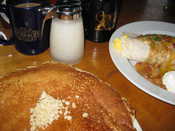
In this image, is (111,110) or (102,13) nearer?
(111,110)

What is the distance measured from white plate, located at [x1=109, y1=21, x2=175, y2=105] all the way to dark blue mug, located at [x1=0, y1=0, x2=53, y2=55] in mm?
288

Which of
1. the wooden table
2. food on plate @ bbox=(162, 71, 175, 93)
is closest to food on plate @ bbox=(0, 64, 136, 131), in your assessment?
the wooden table

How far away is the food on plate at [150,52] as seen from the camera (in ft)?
2.57

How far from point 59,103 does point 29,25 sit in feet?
1.04

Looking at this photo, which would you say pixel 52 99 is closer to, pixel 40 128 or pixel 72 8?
pixel 40 128

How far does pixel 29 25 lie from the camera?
2.26 ft

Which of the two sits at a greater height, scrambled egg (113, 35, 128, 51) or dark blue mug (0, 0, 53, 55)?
dark blue mug (0, 0, 53, 55)

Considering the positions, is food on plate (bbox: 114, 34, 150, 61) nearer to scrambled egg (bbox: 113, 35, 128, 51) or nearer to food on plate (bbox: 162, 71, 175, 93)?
scrambled egg (bbox: 113, 35, 128, 51)

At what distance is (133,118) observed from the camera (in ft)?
1.82

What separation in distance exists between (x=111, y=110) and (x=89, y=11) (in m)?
0.46

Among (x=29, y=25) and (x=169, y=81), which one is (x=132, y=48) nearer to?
(x=169, y=81)

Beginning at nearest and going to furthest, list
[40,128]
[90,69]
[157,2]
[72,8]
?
[40,128]
[72,8]
[90,69]
[157,2]

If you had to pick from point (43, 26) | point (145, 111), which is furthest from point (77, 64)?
point (145, 111)

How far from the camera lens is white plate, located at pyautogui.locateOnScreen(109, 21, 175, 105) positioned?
609mm
